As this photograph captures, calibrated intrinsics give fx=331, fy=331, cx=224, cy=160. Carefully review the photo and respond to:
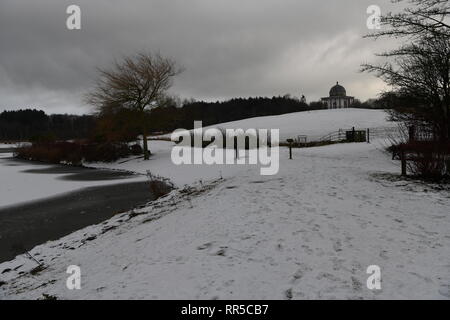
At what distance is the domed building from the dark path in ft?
367

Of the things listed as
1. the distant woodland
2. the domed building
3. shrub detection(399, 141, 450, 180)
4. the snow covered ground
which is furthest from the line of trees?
shrub detection(399, 141, 450, 180)

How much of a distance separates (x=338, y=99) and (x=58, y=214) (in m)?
119

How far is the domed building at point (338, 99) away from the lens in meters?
120

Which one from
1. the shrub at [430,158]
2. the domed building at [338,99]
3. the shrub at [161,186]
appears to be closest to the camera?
the shrub at [430,158]

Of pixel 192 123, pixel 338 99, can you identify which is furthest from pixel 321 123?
pixel 338 99

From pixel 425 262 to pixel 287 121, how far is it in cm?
7092

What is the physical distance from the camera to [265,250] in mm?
6051

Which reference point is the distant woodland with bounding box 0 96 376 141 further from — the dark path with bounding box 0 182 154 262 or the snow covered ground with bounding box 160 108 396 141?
the dark path with bounding box 0 182 154 262

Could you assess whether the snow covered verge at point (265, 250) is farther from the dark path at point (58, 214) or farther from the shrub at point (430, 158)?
the shrub at point (430, 158)

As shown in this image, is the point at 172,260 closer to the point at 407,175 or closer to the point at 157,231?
the point at 157,231

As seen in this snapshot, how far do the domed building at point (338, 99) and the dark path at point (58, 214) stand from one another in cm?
11184

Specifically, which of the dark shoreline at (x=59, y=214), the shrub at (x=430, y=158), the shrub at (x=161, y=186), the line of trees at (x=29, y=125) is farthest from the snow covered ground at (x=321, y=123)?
the line of trees at (x=29, y=125)

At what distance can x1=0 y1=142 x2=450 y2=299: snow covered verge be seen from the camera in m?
4.89

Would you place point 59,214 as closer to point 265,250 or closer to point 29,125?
point 265,250
